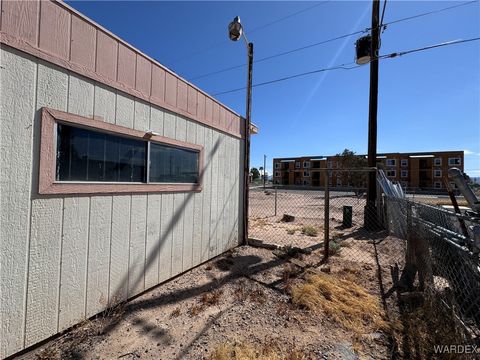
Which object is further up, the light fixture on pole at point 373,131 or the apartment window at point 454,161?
the apartment window at point 454,161

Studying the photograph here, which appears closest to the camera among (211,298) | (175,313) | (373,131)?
(175,313)

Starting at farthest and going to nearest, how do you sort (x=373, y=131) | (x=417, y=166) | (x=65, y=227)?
(x=417, y=166), (x=373, y=131), (x=65, y=227)

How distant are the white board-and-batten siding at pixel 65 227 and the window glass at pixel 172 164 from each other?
0.26 meters

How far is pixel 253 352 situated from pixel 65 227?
7.60 feet

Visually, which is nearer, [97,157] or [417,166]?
[97,157]

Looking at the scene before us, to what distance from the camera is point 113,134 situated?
3.14 meters

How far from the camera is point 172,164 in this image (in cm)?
416

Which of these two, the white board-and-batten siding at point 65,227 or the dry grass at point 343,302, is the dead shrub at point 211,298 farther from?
the dry grass at point 343,302

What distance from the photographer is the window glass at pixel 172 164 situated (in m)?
3.80

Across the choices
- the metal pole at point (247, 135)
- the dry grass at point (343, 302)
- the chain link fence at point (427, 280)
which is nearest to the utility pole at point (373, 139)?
the chain link fence at point (427, 280)

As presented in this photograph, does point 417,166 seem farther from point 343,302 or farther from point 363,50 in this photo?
point 343,302

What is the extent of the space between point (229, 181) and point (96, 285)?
356cm

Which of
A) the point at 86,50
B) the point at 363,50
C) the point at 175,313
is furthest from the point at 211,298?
the point at 363,50

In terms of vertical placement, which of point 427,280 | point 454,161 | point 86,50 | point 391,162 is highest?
point 391,162
